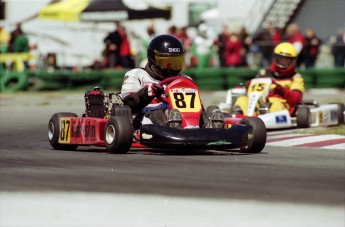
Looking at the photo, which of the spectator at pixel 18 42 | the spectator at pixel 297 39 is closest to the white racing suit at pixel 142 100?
the spectator at pixel 297 39

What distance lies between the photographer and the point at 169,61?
1041cm

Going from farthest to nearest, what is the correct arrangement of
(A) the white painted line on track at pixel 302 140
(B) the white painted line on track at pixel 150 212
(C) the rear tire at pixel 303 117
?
(C) the rear tire at pixel 303 117, (A) the white painted line on track at pixel 302 140, (B) the white painted line on track at pixel 150 212

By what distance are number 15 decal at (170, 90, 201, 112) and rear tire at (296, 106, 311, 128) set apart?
3703mm

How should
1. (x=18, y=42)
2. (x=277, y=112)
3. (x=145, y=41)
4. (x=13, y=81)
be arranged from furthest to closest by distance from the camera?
(x=145, y=41) < (x=18, y=42) < (x=13, y=81) < (x=277, y=112)

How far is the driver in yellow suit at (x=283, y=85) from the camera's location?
13.6 meters

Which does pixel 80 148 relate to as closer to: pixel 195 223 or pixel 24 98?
pixel 195 223

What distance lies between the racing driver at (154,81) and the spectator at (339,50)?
47.1 ft

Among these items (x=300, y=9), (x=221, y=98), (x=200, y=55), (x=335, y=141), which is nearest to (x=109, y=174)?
(x=335, y=141)

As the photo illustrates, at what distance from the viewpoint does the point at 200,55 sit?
85.1 ft

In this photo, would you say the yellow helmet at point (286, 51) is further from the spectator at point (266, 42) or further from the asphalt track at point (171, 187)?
the spectator at point (266, 42)

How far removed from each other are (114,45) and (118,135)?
15.6 metres

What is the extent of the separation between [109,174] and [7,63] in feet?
62.9

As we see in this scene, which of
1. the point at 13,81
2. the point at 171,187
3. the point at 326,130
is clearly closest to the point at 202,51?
the point at 13,81

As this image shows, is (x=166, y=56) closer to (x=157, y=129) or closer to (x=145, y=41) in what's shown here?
(x=157, y=129)
